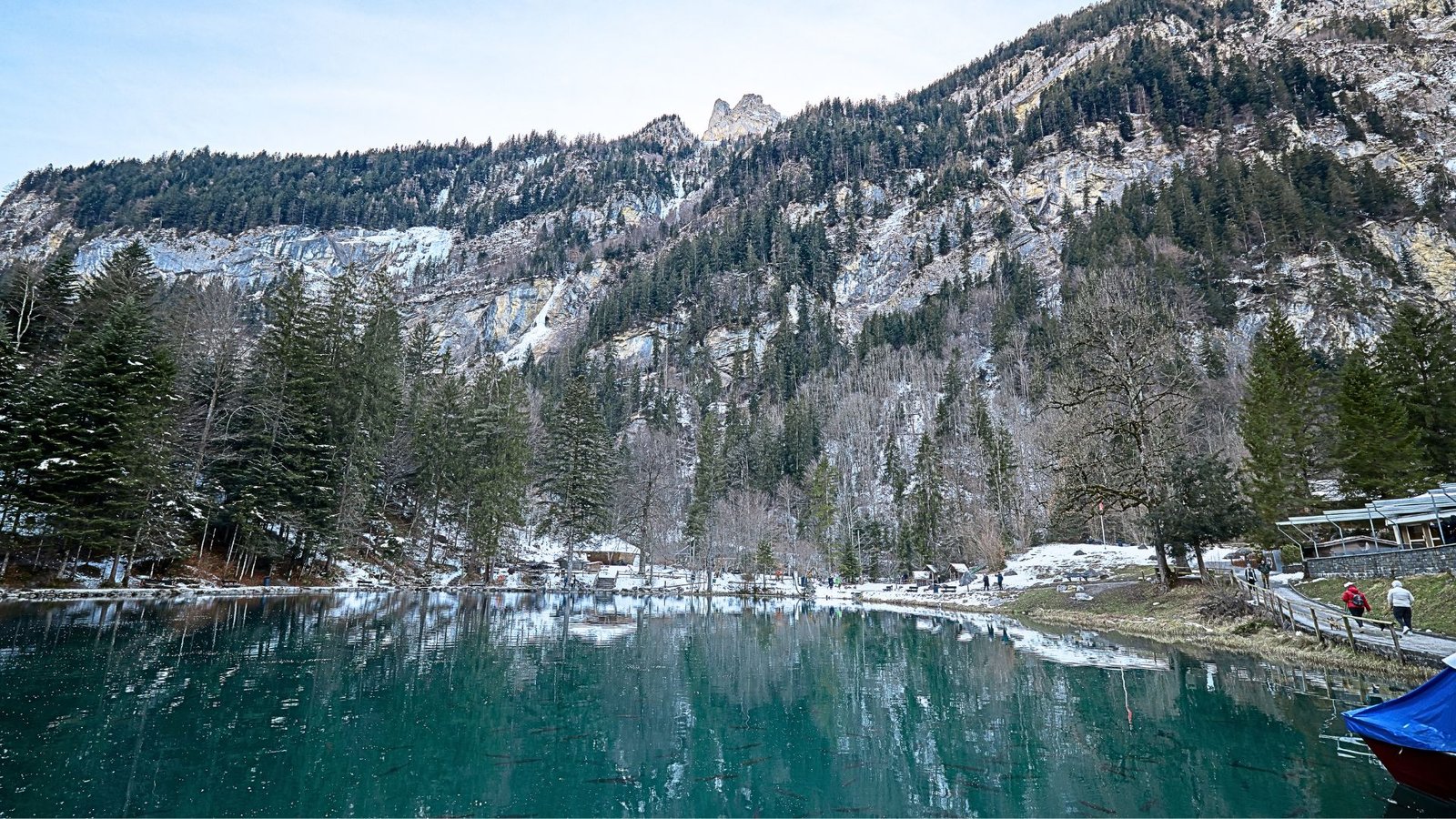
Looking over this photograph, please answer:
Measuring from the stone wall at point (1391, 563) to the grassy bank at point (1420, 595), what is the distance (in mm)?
275

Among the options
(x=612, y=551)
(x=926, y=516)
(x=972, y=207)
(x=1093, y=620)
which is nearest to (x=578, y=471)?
(x=612, y=551)

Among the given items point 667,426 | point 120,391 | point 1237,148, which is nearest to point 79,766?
point 120,391

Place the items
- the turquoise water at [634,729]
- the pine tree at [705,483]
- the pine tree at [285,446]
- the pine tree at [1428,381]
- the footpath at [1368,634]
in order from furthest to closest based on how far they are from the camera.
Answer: the pine tree at [705,483] < the pine tree at [285,446] < the pine tree at [1428,381] < the footpath at [1368,634] < the turquoise water at [634,729]

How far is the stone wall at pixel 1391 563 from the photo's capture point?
60.6ft

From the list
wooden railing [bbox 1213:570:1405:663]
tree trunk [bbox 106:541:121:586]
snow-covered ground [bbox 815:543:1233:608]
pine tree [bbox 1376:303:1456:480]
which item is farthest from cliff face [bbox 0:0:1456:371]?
tree trunk [bbox 106:541:121:586]

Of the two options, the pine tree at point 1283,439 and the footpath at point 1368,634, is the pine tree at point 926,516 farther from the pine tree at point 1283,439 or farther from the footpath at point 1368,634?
the footpath at point 1368,634

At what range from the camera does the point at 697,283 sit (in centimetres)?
14538

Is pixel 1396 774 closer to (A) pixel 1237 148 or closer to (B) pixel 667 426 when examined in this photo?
(B) pixel 667 426

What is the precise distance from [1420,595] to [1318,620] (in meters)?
3.44

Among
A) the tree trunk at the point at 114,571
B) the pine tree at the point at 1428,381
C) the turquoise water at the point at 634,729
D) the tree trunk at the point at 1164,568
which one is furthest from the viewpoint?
the pine tree at the point at 1428,381

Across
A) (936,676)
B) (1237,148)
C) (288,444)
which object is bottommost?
(936,676)

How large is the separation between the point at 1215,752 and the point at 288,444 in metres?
43.1

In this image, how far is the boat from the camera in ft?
20.9

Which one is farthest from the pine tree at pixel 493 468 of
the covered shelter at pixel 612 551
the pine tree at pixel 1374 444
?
the pine tree at pixel 1374 444
